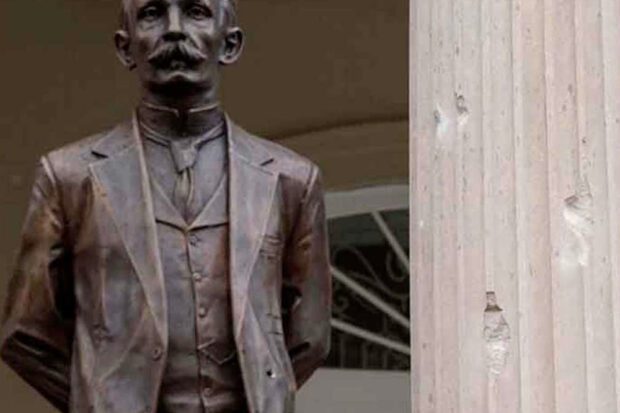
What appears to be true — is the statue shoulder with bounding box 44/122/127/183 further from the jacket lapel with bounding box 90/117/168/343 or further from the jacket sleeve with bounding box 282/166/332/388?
the jacket sleeve with bounding box 282/166/332/388

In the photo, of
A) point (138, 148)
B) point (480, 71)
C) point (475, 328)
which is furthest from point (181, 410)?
point (480, 71)

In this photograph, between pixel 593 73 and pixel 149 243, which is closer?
pixel 149 243

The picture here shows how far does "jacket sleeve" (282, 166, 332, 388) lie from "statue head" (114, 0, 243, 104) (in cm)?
28

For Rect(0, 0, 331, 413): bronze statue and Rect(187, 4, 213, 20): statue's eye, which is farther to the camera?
Rect(187, 4, 213, 20): statue's eye

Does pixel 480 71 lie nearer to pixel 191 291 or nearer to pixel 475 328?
pixel 475 328

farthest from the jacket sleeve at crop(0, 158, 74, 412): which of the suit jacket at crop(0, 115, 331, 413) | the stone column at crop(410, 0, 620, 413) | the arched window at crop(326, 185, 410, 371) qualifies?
the arched window at crop(326, 185, 410, 371)

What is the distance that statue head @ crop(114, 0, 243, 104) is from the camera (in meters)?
3.57

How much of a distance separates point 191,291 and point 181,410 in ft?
0.68

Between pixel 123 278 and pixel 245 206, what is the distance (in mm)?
261

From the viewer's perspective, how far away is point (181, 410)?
137 inches

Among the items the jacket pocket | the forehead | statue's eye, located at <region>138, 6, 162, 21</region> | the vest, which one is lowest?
the vest

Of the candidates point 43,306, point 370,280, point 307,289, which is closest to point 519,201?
point 307,289

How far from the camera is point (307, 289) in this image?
12.3 ft

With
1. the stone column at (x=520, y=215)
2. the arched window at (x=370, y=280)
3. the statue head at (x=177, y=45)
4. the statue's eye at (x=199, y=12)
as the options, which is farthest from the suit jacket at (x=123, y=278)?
the arched window at (x=370, y=280)
